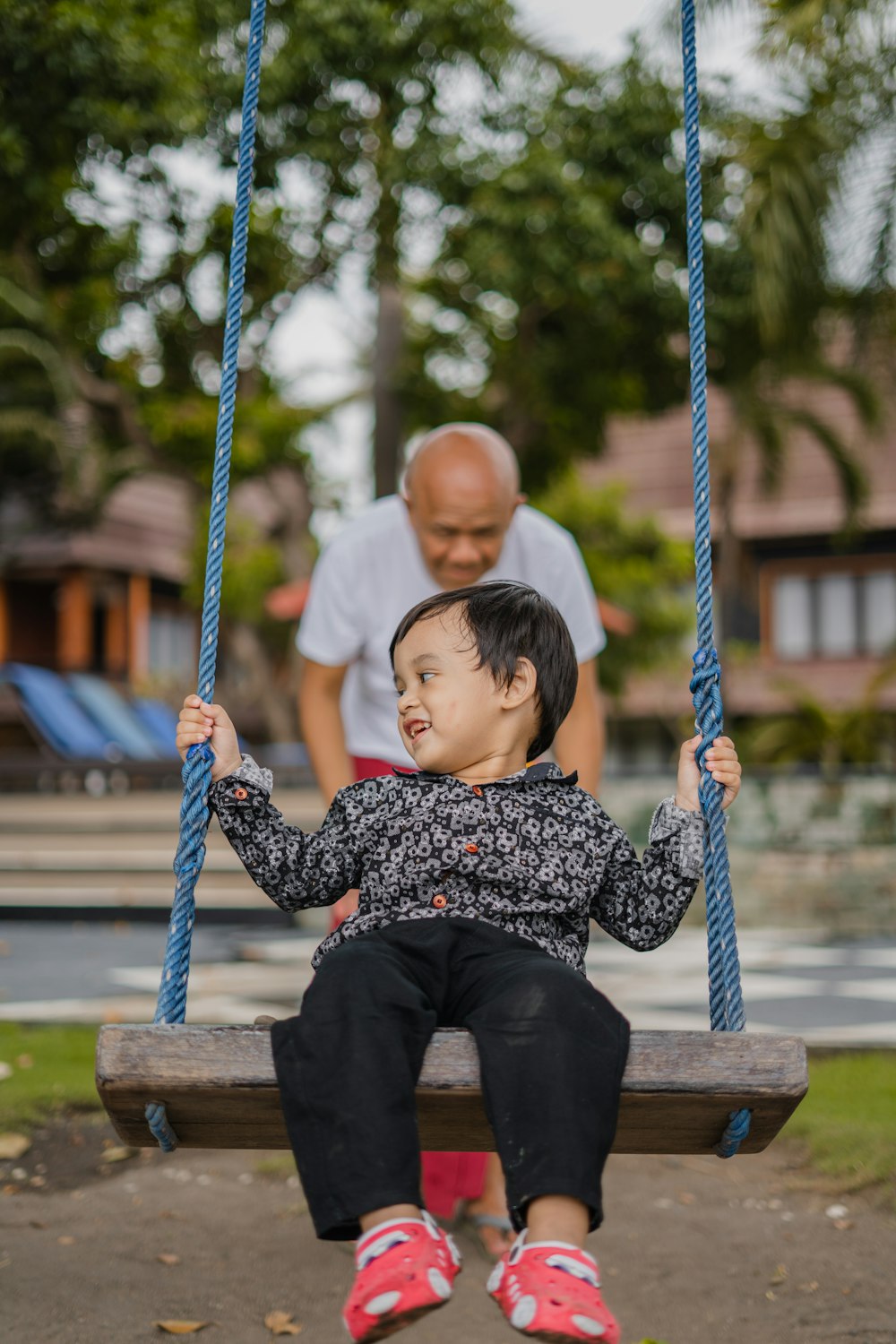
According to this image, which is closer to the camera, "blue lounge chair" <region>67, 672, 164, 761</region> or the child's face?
the child's face

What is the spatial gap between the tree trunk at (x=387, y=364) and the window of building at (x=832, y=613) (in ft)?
67.4

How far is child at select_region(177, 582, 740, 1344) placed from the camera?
1.78 metres

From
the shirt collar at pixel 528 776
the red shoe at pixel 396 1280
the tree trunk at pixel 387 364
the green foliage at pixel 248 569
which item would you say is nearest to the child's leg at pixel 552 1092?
the red shoe at pixel 396 1280

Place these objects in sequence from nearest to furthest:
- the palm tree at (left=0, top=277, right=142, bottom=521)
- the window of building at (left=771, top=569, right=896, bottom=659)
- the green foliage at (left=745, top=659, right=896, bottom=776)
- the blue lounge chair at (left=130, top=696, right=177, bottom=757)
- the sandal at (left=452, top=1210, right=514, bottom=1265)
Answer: the sandal at (left=452, top=1210, right=514, bottom=1265), the palm tree at (left=0, top=277, right=142, bottom=521), the green foliage at (left=745, top=659, right=896, bottom=776), the blue lounge chair at (left=130, top=696, right=177, bottom=757), the window of building at (left=771, top=569, right=896, bottom=659)

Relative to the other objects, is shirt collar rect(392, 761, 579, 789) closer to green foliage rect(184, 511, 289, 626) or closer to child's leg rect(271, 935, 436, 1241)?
child's leg rect(271, 935, 436, 1241)

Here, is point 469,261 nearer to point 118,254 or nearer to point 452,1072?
point 118,254

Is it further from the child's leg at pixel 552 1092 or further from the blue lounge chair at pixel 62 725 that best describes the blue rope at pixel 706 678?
the blue lounge chair at pixel 62 725

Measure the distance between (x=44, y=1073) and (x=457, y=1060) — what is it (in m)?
3.04

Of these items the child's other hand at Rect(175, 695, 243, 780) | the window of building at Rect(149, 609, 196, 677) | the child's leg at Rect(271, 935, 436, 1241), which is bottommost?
the child's leg at Rect(271, 935, 436, 1241)

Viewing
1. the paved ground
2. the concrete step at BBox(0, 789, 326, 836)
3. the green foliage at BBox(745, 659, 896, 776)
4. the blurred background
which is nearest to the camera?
the paved ground

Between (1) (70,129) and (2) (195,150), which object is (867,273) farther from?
(1) (70,129)

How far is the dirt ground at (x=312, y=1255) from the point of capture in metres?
2.74

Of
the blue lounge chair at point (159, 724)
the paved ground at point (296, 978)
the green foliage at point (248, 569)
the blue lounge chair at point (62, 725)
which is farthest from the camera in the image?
the blue lounge chair at point (159, 724)

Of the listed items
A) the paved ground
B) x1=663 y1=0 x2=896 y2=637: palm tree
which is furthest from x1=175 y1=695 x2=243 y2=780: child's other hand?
x1=663 y1=0 x2=896 y2=637: palm tree
